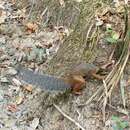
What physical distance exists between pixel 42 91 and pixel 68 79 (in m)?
0.33

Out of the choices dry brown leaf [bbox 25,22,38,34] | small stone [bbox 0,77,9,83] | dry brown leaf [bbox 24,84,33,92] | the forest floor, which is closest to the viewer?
the forest floor

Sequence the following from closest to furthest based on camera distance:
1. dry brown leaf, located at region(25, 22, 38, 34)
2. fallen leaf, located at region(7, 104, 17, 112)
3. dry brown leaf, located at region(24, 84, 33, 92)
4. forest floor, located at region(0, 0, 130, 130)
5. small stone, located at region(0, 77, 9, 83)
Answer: forest floor, located at region(0, 0, 130, 130)
fallen leaf, located at region(7, 104, 17, 112)
dry brown leaf, located at region(24, 84, 33, 92)
small stone, located at region(0, 77, 9, 83)
dry brown leaf, located at region(25, 22, 38, 34)

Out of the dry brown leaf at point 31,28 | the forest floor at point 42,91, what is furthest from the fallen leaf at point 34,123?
the dry brown leaf at point 31,28

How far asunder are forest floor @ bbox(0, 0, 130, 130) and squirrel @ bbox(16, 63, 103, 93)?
3.5 inches

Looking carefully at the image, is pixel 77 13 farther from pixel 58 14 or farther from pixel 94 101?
pixel 94 101

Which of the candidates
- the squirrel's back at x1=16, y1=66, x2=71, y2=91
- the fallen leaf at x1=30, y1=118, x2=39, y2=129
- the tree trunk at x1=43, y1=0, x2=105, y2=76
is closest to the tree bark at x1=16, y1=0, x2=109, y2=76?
the tree trunk at x1=43, y1=0, x2=105, y2=76

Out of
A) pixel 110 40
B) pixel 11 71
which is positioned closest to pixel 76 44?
pixel 110 40

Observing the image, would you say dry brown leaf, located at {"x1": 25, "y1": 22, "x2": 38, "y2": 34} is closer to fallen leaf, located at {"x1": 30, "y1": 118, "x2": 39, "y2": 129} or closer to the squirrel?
the squirrel

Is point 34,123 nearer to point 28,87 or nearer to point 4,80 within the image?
point 28,87

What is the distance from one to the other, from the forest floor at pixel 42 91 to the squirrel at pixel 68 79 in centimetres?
9

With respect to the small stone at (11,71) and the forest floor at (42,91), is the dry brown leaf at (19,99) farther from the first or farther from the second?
the small stone at (11,71)

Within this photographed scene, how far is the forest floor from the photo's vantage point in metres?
3.42

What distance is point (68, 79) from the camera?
11.6 ft

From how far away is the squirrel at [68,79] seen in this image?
3510mm
